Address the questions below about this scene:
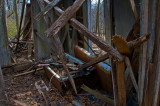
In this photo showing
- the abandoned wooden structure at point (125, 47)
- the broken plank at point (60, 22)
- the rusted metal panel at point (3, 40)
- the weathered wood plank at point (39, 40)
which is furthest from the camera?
the weathered wood plank at point (39, 40)

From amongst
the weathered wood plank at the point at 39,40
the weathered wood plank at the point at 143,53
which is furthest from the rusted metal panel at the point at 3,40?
the weathered wood plank at the point at 143,53

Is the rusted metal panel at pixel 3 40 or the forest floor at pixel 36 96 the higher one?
the rusted metal panel at pixel 3 40

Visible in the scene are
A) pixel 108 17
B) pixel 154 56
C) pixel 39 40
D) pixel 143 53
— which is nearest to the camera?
pixel 154 56

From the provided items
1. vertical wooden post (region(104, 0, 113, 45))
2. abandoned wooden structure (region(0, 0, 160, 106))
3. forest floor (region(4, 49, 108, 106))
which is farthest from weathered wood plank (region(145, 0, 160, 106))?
vertical wooden post (region(104, 0, 113, 45))

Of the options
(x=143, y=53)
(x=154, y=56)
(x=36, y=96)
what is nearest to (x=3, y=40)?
(x=36, y=96)

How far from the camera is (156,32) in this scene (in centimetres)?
267

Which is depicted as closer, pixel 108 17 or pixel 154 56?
pixel 154 56

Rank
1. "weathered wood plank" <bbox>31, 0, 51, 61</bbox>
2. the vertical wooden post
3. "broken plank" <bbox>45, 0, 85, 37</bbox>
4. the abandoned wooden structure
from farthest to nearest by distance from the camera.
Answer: "weathered wood plank" <bbox>31, 0, 51, 61</bbox> → the vertical wooden post → "broken plank" <bbox>45, 0, 85, 37</bbox> → the abandoned wooden structure

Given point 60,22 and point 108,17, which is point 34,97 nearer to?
point 60,22

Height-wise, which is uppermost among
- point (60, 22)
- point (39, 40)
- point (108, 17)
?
point (108, 17)

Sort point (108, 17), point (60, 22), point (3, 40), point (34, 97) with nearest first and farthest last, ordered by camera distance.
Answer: point (60, 22) → point (34, 97) → point (108, 17) → point (3, 40)

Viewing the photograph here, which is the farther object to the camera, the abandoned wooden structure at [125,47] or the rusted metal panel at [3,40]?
the rusted metal panel at [3,40]

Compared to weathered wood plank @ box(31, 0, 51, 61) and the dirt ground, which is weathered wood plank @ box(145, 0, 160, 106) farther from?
weathered wood plank @ box(31, 0, 51, 61)

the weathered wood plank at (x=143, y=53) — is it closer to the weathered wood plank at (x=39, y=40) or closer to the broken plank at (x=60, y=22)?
the broken plank at (x=60, y=22)
